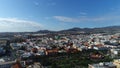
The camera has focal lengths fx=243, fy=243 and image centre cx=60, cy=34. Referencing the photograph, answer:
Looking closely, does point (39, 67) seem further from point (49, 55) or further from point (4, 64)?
point (49, 55)

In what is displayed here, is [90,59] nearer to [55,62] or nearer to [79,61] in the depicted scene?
[79,61]

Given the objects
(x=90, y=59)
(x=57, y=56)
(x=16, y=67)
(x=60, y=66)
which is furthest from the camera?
(x=57, y=56)

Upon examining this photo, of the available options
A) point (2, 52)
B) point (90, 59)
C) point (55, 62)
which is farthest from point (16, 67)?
point (2, 52)

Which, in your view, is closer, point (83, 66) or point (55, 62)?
point (83, 66)

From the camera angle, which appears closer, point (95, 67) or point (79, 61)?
point (95, 67)

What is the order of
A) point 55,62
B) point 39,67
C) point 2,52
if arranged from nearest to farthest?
point 39,67 → point 55,62 → point 2,52

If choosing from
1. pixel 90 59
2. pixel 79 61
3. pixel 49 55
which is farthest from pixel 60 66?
pixel 49 55

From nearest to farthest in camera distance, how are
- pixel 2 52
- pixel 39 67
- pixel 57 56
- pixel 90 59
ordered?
pixel 39 67 → pixel 90 59 → pixel 57 56 → pixel 2 52

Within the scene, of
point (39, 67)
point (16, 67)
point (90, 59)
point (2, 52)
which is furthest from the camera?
point (2, 52)
